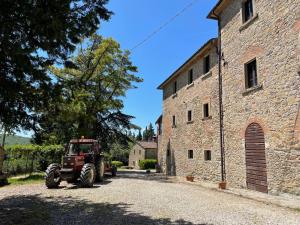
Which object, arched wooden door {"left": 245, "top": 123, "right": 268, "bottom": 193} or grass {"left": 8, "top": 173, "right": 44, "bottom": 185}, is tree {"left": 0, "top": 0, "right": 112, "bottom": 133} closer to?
arched wooden door {"left": 245, "top": 123, "right": 268, "bottom": 193}

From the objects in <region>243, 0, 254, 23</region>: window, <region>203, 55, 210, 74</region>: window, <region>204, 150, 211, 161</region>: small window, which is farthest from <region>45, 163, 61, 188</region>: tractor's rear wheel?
<region>243, 0, 254, 23</region>: window

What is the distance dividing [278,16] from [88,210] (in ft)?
33.0

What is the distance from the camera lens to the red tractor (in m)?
12.7

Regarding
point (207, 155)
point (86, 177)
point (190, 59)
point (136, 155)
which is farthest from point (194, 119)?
point (136, 155)

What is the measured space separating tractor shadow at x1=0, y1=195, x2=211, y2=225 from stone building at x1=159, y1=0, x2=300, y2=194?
5829 mm

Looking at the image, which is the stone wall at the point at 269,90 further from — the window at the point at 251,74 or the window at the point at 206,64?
the window at the point at 206,64

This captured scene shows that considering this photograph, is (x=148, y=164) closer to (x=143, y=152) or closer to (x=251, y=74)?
(x=143, y=152)

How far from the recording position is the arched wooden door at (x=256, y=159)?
11.4 metres

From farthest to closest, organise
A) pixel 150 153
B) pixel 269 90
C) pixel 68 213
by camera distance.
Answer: pixel 150 153, pixel 269 90, pixel 68 213

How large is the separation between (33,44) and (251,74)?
10081 mm

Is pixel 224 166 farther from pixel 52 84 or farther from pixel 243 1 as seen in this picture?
pixel 52 84

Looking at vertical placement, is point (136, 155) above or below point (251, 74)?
below

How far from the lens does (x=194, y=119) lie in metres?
18.7

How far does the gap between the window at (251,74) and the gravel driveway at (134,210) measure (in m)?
5.52
